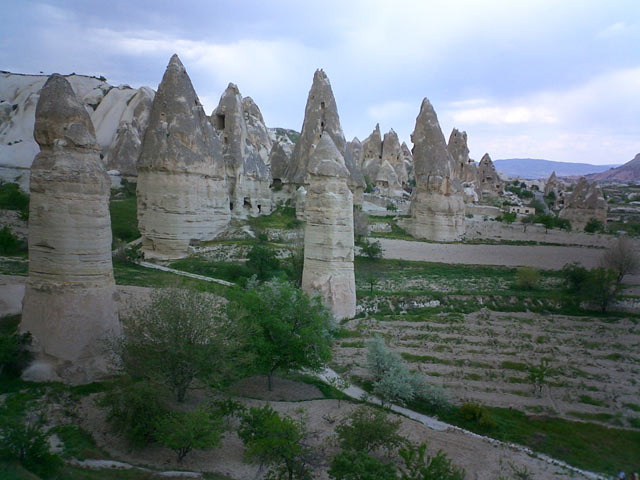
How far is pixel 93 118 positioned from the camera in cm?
4628

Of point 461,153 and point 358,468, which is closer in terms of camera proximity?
point 358,468

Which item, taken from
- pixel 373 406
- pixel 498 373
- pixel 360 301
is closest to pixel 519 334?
pixel 498 373

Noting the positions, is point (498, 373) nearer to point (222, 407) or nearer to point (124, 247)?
point (222, 407)

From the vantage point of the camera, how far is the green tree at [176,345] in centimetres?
899

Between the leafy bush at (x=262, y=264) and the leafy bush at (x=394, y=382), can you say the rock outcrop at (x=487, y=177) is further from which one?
the leafy bush at (x=394, y=382)

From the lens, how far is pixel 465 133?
50219 millimetres

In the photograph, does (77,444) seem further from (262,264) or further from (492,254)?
(492,254)

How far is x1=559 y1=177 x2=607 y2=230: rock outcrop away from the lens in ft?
114

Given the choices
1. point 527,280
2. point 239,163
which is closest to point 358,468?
point 527,280

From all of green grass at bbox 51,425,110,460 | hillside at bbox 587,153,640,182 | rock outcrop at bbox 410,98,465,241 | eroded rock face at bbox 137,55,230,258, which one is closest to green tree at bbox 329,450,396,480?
green grass at bbox 51,425,110,460

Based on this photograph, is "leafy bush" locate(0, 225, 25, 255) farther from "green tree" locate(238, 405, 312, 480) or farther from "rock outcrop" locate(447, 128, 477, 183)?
"rock outcrop" locate(447, 128, 477, 183)

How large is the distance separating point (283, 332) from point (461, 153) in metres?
43.6

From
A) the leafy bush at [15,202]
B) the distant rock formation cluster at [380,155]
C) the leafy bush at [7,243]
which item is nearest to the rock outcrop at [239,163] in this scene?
the leafy bush at [7,243]

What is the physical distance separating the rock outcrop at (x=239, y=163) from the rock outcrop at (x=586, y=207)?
24.1 metres
